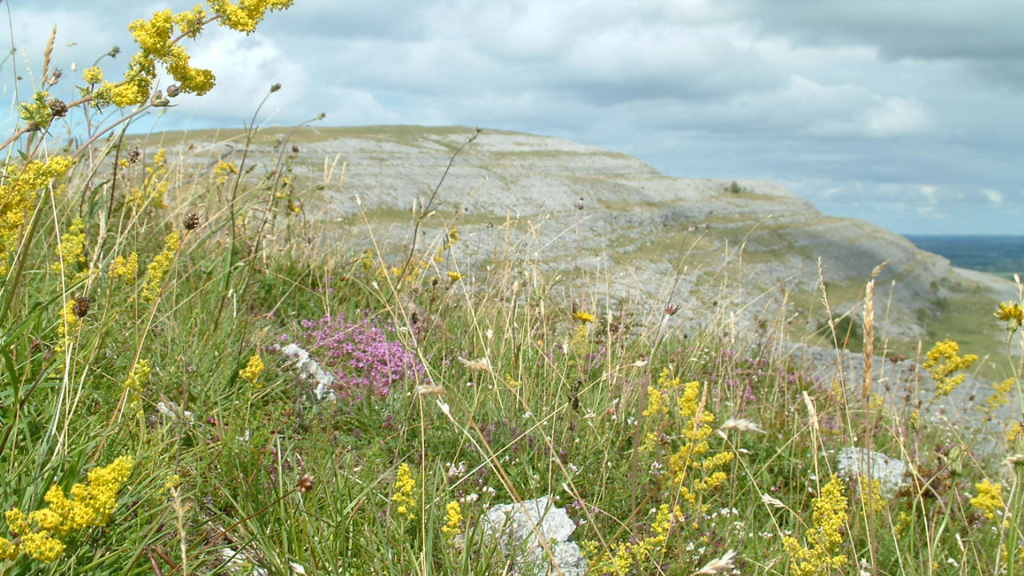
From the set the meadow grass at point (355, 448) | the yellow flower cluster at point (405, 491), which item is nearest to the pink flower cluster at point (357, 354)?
the meadow grass at point (355, 448)

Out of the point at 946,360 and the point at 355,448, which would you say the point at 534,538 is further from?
the point at 946,360

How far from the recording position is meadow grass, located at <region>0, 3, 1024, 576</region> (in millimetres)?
2023

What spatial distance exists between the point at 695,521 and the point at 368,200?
873 centimetres

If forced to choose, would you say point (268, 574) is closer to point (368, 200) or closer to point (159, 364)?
point (159, 364)

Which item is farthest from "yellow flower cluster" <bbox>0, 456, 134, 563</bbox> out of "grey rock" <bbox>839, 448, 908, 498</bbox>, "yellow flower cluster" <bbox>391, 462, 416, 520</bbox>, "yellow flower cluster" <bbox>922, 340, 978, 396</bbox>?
"yellow flower cluster" <bbox>922, 340, 978, 396</bbox>

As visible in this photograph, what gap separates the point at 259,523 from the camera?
2230 millimetres

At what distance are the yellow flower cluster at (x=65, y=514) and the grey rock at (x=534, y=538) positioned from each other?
1.04 m

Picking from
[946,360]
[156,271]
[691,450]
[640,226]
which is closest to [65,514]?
[156,271]

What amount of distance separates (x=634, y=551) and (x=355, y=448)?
1409mm

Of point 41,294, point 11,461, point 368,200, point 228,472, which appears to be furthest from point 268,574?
point 368,200

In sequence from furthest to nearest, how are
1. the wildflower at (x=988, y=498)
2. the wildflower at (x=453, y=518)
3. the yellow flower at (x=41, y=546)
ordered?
1. the wildflower at (x=988, y=498)
2. the wildflower at (x=453, y=518)
3. the yellow flower at (x=41, y=546)

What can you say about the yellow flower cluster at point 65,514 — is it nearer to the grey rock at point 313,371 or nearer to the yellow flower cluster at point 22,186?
the yellow flower cluster at point 22,186

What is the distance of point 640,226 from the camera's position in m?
13.5

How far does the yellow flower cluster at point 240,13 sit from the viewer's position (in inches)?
80.5
